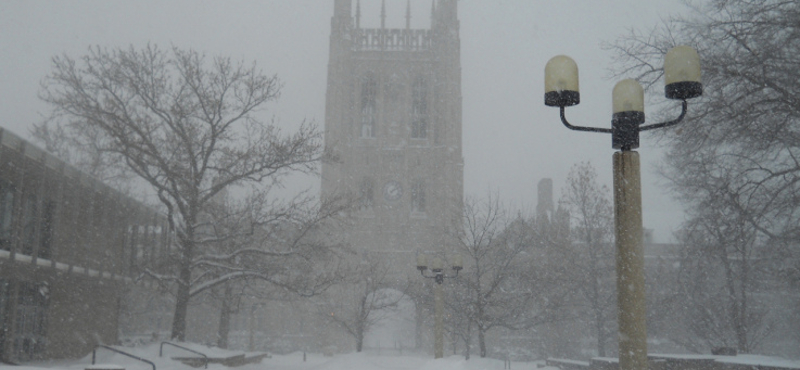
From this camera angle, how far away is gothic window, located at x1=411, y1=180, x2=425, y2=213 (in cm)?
5312

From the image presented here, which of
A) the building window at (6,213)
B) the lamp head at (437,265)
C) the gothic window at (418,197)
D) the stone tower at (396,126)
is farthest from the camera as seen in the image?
the gothic window at (418,197)

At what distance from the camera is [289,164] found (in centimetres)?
2045

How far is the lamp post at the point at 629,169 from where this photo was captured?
541 centimetres

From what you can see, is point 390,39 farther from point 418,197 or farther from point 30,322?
point 30,322

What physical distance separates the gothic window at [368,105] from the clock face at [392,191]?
175 inches

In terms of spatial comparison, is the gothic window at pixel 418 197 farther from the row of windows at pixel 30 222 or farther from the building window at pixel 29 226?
the building window at pixel 29 226

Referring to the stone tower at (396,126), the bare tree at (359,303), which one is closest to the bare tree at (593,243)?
the bare tree at (359,303)

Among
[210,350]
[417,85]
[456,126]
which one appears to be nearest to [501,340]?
[456,126]

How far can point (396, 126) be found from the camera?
54.5 metres

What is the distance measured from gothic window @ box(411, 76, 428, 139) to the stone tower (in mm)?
79

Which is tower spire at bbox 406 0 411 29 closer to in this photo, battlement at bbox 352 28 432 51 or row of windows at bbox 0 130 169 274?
battlement at bbox 352 28 432 51

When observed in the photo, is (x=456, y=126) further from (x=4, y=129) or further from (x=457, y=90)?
(x=4, y=129)

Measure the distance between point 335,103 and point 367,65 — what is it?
4802 mm

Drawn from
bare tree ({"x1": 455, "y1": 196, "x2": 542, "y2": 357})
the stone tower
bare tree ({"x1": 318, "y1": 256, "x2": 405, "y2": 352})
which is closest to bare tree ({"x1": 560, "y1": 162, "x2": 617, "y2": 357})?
bare tree ({"x1": 455, "y1": 196, "x2": 542, "y2": 357})
